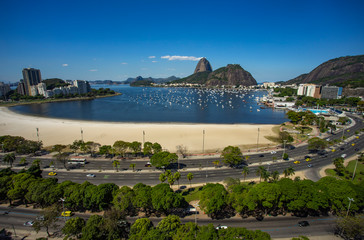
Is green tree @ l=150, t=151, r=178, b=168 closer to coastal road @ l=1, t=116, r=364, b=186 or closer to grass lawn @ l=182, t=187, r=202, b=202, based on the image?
coastal road @ l=1, t=116, r=364, b=186

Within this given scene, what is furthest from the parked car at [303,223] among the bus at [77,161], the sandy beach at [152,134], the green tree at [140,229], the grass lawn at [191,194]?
the bus at [77,161]

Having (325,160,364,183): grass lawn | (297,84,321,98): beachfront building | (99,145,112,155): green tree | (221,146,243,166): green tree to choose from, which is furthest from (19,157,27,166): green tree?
(297,84,321,98): beachfront building

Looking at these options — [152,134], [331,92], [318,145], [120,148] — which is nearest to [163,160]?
[120,148]

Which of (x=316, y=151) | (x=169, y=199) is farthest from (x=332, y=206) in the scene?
(x=316, y=151)

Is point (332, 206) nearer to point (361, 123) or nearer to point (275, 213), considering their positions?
point (275, 213)

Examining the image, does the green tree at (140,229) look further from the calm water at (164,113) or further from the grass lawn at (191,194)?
the calm water at (164,113)

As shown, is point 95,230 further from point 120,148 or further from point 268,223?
point 120,148

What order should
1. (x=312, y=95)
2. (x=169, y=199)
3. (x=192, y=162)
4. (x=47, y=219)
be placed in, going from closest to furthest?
(x=47, y=219) < (x=169, y=199) < (x=192, y=162) < (x=312, y=95)

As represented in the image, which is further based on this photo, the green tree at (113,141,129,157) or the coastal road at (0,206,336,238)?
the green tree at (113,141,129,157)
